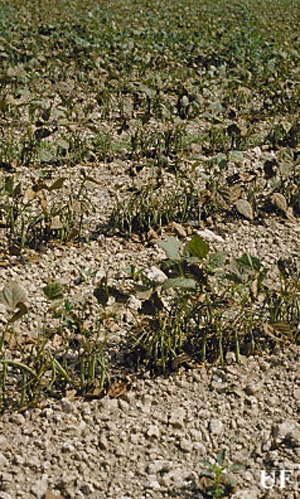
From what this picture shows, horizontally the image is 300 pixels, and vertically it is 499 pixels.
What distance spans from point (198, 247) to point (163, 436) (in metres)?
0.69

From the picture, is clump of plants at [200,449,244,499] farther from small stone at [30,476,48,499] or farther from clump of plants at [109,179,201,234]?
clump of plants at [109,179,201,234]

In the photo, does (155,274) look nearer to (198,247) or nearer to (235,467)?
(198,247)

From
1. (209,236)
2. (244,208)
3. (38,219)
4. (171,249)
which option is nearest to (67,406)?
(171,249)

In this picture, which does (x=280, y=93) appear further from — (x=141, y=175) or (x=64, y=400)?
(x=64, y=400)

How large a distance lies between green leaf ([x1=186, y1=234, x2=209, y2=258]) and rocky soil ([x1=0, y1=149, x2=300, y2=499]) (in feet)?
1.59

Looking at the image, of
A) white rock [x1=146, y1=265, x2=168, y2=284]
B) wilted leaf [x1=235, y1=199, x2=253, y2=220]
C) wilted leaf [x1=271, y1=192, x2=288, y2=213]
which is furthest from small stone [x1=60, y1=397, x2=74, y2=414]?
wilted leaf [x1=271, y1=192, x2=288, y2=213]

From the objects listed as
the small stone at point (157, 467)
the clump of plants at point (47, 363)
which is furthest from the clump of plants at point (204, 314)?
the small stone at point (157, 467)

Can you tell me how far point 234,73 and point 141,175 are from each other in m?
2.67

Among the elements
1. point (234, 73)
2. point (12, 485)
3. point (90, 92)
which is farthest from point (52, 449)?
point (234, 73)

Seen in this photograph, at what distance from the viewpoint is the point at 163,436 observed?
7.95 feet

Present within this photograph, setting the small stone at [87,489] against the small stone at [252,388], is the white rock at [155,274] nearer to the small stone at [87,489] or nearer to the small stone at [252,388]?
the small stone at [252,388]

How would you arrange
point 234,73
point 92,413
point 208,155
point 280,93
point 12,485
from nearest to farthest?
point 12,485, point 92,413, point 208,155, point 280,93, point 234,73

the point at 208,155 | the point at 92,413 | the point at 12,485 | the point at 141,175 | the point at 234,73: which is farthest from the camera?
the point at 234,73

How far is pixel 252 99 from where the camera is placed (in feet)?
19.7
